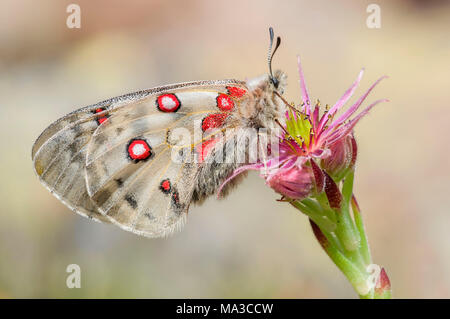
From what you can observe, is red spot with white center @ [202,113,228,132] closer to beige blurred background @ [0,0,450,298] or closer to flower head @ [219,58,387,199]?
flower head @ [219,58,387,199]

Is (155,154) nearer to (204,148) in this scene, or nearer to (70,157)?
(204,148)

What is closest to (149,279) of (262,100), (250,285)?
(250,285)

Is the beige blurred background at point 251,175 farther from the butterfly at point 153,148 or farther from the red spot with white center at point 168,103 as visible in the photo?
the red spot with white center at point 168,103

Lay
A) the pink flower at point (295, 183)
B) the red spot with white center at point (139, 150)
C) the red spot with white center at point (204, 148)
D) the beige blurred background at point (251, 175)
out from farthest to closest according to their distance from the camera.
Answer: the beige blurred background at point (251, 175), the red spot with white center at point (139, 150), the red spot with white center at point (204, 148), the pink flower at point (295, 183)

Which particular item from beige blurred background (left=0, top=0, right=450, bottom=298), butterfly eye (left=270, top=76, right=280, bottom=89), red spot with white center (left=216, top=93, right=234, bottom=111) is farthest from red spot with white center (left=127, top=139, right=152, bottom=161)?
beige blurred background (left=0, top=0, right=450, bottom=298)

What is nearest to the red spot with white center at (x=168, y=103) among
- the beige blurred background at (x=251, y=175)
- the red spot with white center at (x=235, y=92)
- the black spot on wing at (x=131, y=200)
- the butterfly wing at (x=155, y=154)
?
the butterfly wing at (x=155, y=154)

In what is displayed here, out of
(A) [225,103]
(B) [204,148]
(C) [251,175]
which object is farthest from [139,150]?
(C) [251,175]
